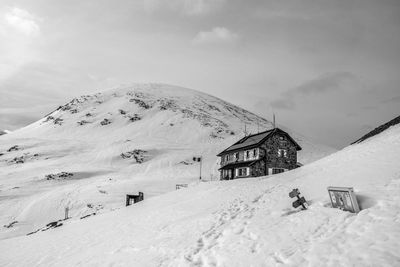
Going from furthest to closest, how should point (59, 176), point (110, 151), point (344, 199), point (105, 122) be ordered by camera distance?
point (105, 122), point (110, 151), point (59, 176), point (344, 199)

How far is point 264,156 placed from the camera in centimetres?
4744

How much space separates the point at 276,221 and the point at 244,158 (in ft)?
125

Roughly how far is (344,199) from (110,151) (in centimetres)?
8991

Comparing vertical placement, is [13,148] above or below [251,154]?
above

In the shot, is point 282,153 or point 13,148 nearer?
point 282,153

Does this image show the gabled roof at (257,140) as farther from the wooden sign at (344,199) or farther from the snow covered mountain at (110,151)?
the wooden sign at (344,199)

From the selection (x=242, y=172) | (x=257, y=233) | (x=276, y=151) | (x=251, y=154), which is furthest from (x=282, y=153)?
(x=257, y=233)

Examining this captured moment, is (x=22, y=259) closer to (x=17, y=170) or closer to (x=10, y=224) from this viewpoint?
(x=10, y=224)

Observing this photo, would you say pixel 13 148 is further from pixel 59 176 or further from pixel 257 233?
pixel 257 233

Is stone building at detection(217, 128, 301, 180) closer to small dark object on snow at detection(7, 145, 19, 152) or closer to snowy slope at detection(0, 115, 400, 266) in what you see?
snowy slope at detection(0, 115, 400, 266)

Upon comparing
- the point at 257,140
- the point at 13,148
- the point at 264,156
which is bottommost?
the point at 264,156

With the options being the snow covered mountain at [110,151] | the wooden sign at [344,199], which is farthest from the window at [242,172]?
the wooden sign at [344,199]

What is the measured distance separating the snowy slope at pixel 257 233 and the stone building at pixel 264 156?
24551 mm

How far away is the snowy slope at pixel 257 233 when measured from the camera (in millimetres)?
8836
